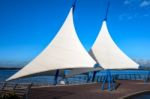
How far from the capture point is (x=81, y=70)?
86.5 ft

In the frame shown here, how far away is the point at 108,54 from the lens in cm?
2792

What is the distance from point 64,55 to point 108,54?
610 centimetres

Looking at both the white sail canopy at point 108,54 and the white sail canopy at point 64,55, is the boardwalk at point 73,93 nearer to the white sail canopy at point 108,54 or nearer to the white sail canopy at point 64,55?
the white sail canopy at point 64,55

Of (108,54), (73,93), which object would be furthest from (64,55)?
(73,93)

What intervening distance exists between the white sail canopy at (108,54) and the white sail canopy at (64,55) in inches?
98.3

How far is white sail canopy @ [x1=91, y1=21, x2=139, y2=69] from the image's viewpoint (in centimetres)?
2606

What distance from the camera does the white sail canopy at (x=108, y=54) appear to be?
26061mm

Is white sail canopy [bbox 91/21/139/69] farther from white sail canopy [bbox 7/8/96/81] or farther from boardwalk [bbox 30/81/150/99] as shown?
boardwalk [bbox 30/81/150/99]

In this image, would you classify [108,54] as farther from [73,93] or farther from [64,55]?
[73,93]

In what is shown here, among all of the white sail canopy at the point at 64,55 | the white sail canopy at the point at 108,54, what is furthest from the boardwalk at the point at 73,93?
the white sail canopy at the point at 108,54

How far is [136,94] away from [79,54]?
6.87m

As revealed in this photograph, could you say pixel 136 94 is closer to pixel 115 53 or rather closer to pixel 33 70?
pixel 33 70

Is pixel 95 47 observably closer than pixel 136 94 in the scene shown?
No

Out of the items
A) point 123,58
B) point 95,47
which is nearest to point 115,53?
point 123,58
